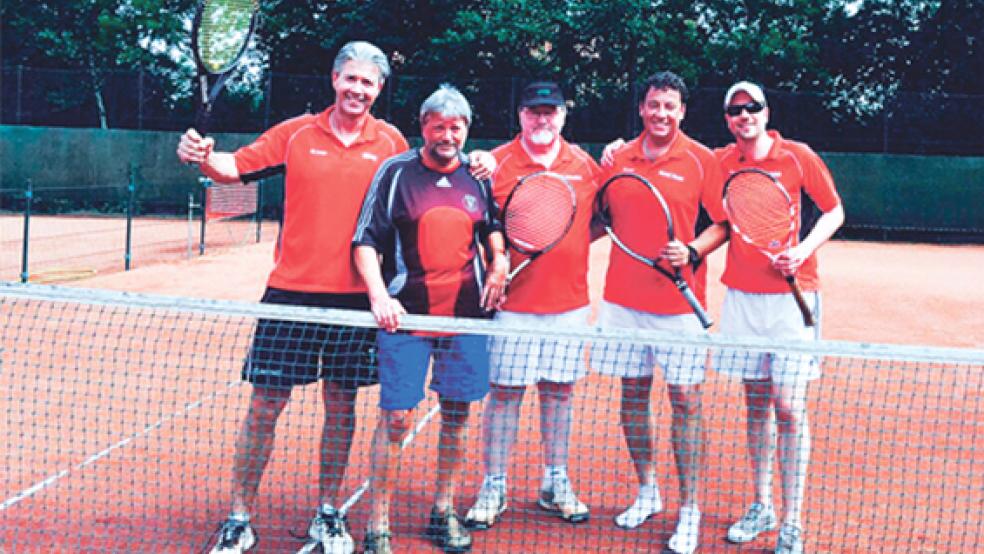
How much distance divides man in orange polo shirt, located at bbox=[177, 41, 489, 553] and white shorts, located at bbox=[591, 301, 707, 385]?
998mm

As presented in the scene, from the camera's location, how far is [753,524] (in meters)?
4.21

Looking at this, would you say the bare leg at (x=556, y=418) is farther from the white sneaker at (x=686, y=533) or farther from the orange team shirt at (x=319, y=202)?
the orange team shirt at (x=319, y=202)

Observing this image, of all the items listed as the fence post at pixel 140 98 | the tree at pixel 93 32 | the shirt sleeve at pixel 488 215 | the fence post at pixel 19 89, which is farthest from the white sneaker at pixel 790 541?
the fence post at pixel 19 89

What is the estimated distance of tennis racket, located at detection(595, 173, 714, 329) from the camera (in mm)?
4109

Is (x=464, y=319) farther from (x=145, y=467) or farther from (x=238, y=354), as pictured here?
(x=238, y=354)

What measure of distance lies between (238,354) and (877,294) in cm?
776

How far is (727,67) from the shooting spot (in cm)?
2327

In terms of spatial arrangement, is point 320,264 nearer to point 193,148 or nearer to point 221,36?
point 193,148

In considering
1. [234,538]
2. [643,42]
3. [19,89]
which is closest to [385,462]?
[234,538]

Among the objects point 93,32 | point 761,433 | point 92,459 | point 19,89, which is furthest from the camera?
point 93,32

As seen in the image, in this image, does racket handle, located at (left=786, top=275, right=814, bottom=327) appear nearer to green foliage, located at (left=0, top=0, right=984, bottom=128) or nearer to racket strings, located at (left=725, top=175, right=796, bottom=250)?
racket strings, located at (left=725, top=175, right=796, bottom=250)

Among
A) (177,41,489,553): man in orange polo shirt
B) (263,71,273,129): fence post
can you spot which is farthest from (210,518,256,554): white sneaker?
(263,71,273,129): fence post

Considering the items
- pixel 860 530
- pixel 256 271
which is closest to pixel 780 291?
pixel 860 530

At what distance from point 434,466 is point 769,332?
187cm
